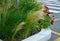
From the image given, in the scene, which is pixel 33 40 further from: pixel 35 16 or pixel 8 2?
pixel 8 2

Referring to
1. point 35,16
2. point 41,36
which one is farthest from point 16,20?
point 41,36

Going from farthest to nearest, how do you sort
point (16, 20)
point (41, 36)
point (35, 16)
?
point (41, 36) → point (16, 20) → point (35, 16)

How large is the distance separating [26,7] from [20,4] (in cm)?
17

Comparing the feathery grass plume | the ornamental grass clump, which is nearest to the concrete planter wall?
the ornamental grass clump

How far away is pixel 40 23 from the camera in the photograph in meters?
4.73

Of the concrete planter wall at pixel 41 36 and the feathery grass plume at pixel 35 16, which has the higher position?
the feathery grass plume at pixel 35 16

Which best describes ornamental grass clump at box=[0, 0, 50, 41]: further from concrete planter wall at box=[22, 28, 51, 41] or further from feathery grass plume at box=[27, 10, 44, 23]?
concrete planter wall at box=[22, 28, 51, 41]

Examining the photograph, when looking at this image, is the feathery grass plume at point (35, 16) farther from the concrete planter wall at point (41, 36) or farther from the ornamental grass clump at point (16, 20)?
the concrete planter wall at point (41, 36)

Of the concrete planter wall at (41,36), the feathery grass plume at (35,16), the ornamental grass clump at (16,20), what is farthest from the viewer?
the concrete planter wall at (41,36)

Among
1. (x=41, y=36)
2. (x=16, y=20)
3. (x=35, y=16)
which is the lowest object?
(x=41, y=36)

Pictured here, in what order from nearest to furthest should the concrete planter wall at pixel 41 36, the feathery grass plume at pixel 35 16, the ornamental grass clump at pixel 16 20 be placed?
the feathery grass plume at pixel 35 16 < the ornamental grass clump at pixel 16 20 < the concrete planter wall at pixel 41 36

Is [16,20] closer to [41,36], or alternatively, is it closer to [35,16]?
[35,16]

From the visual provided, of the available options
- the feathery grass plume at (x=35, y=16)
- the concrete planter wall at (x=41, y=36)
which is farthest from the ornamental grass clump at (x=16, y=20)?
the concrete planter wall at (x=41, y=36)

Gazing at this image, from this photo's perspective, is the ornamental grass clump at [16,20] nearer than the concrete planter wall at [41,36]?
Yes
